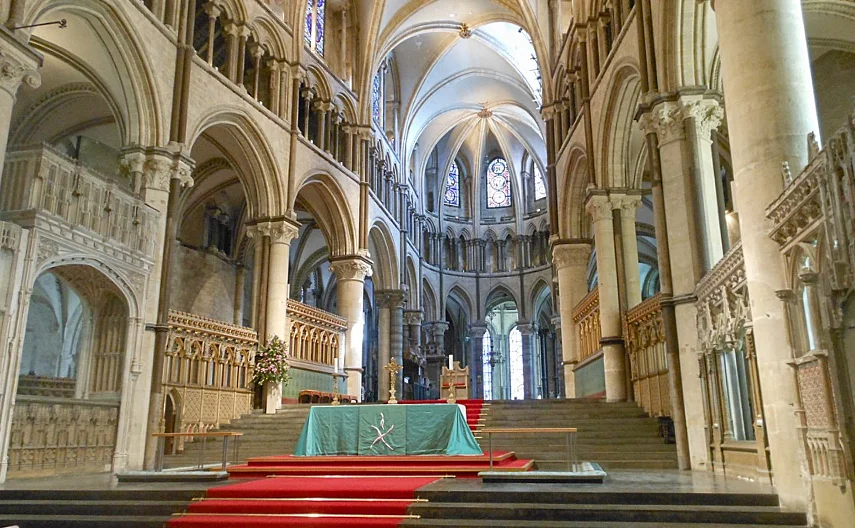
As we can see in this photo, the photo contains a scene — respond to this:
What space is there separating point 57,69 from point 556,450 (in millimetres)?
13181

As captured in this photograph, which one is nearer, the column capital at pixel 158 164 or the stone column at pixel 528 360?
the column capital at pixel 158 164

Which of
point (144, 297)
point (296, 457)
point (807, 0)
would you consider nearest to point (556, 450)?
point (296, 457)

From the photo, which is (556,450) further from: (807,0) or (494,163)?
(494,163)

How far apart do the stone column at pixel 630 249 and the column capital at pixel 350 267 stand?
9015 millimetres

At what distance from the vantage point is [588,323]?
18.4 meters

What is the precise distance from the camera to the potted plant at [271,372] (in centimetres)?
1688

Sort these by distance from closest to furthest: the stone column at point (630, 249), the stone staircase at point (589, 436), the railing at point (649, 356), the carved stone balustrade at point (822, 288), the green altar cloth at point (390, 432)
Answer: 1. the carved stone balustrade at point (822, 288)
2. the green altar cloth at point (390, 432)
3. the stone staircase at point (589, 436)
4. the railing at point (649, 356)
5. the stone column at point (630, 249)

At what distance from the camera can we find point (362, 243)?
22.8 m

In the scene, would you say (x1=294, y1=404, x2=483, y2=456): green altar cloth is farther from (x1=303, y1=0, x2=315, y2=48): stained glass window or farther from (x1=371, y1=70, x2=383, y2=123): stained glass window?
(x1=371, y1=70, x2=383, y2=123): stained glass window

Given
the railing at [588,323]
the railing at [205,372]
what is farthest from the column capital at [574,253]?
the railing at [205,372]

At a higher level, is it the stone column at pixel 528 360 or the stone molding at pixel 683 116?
the stone molding at pixel 683 116

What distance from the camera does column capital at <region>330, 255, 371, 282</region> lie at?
22312 mm

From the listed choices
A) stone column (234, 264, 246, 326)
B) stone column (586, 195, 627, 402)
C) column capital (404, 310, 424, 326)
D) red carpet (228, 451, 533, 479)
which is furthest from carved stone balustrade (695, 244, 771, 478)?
column capital (404, 310, 424, 326)

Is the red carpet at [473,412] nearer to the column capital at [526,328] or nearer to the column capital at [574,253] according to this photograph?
the column capital at [574,253]
